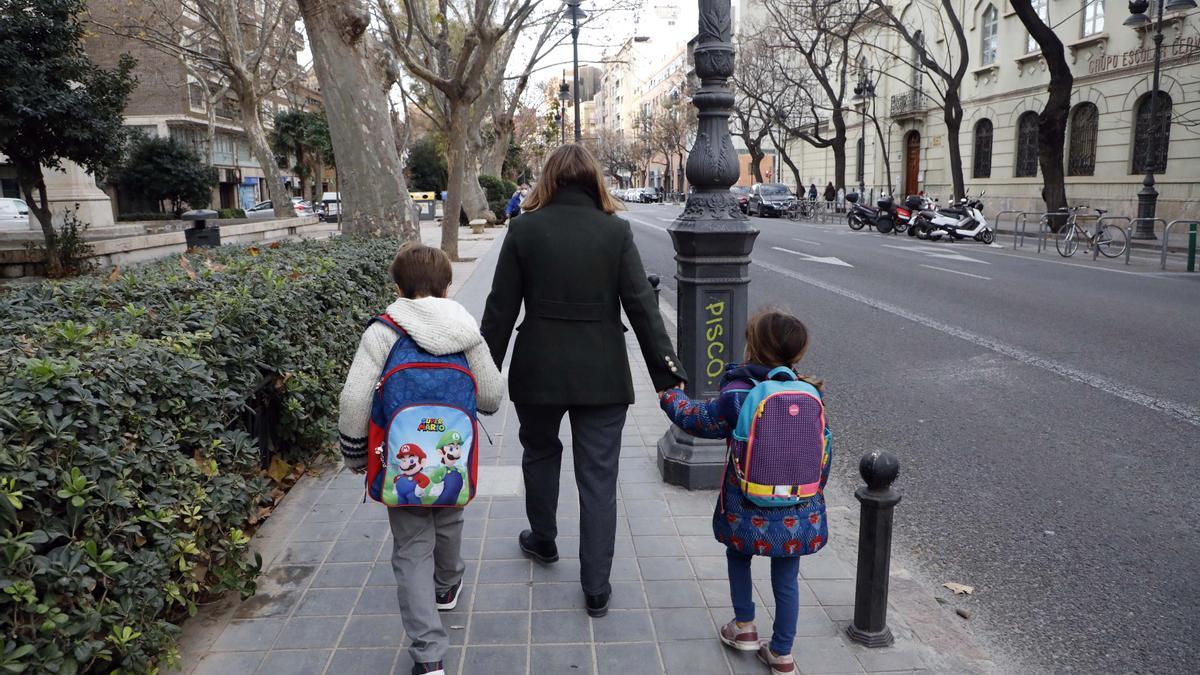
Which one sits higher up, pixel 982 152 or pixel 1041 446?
pixel 982 152

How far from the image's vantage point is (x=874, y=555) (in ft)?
10.4

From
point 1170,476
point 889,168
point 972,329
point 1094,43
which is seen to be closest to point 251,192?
point 889,168

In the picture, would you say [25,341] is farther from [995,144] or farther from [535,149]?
[535,149]

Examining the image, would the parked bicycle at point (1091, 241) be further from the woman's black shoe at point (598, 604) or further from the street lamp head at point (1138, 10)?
the woman's black shoe at point (598, 604)

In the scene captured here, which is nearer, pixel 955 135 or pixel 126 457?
pixel 126 457

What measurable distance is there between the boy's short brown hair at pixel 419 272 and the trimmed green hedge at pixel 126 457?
87cm

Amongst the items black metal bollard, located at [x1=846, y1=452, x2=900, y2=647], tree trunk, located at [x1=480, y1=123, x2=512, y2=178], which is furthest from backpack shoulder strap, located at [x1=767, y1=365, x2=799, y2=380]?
tree trunk, located at [x1=480, y1=123, x2=512, y2=178]

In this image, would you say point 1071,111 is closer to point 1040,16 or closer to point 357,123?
point 1040,16

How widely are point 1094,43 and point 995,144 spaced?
5.78m

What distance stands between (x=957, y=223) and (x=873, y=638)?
73.8 ft

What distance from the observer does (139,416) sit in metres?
2.80

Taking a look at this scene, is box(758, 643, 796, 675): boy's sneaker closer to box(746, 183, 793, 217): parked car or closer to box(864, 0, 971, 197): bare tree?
box(864, 0, 971, 197): bare tree

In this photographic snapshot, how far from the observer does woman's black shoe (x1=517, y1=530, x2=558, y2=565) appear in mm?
3871

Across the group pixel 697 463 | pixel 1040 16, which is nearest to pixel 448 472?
pixel 697 463
